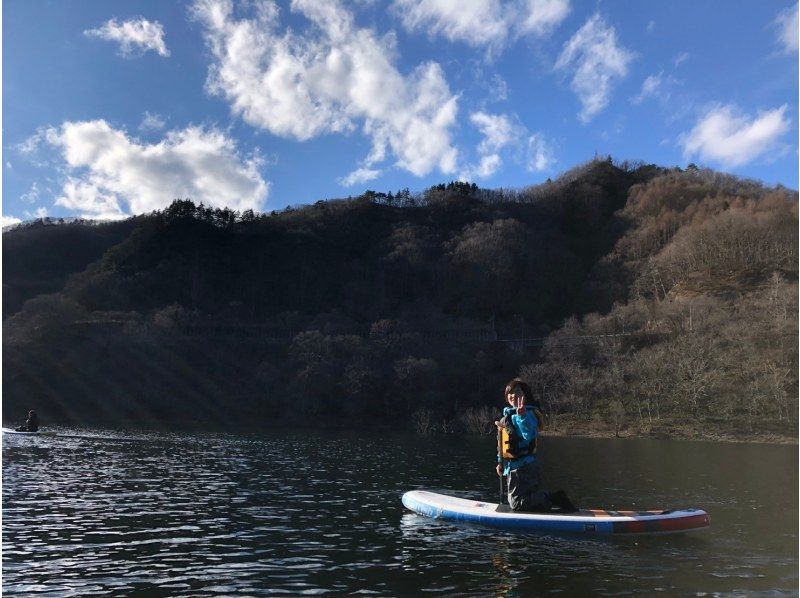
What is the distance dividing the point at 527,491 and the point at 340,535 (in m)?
5.51

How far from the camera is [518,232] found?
17750cm

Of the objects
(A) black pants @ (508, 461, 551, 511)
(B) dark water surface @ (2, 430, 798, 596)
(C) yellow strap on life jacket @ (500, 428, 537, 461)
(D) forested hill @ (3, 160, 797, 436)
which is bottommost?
(B) dark water surface @ (2, 430, 798, 596)

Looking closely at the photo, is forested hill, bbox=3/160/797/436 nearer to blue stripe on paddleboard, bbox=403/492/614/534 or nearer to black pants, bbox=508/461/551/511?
black pants, bbox=508/461/551/511

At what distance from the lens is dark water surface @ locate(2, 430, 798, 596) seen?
1212 centimetres

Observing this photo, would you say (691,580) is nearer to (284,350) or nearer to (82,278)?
(284,350)

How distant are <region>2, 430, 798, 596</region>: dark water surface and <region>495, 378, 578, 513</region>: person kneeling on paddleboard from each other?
149cm

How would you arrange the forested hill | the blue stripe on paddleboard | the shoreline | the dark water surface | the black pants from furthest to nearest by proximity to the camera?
the forested hill
the shoreline
the black pants
the blue stripe on paddleboard
the dark water surface

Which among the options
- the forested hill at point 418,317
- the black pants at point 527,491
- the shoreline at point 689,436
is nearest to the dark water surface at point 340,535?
the black pants at point 527,491

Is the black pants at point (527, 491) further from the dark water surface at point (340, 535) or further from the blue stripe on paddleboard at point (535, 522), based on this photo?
the dark water surface at point (340, 535)

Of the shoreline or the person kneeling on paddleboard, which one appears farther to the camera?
the shoreline

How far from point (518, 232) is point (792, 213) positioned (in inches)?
2677

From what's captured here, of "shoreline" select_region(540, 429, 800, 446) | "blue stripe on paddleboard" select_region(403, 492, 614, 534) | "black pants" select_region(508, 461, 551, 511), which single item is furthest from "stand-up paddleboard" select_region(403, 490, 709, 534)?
"shoreline" select_region(540, 429, 800, 446)

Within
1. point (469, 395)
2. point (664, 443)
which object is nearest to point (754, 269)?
point (469, 395)

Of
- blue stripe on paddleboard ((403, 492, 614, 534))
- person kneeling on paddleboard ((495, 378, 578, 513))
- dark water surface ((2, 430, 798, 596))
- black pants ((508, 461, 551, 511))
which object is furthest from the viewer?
black pants ((508, 461, 551, 511))
